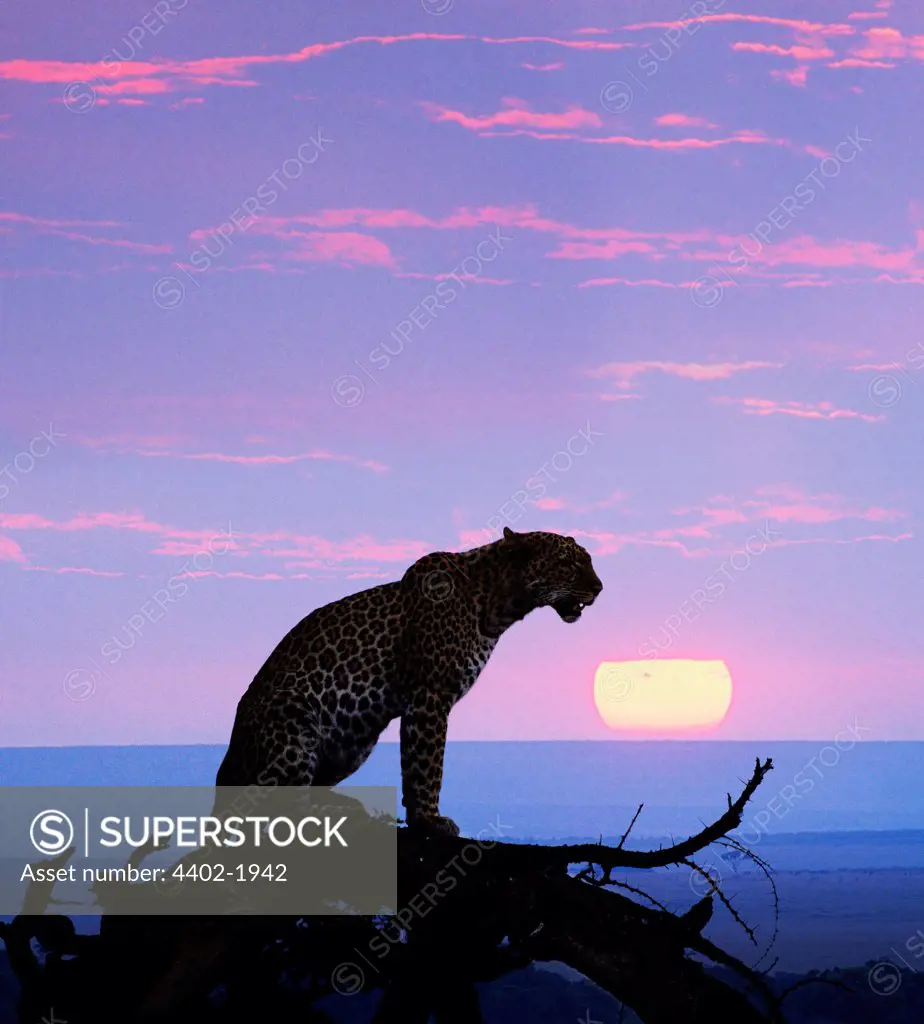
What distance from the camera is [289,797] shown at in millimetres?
11062

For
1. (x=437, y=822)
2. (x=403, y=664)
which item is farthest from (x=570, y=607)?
(x=437, y=822)

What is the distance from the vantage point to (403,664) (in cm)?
1185

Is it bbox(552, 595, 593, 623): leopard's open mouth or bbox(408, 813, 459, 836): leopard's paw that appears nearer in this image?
bbox(408, 813, 459, 836): leopard's paw

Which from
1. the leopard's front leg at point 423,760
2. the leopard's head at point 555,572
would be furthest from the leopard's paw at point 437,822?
the leopard's head at point 555,572

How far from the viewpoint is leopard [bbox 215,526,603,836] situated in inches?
448

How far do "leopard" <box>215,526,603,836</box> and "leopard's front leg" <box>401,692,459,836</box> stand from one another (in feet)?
0.03

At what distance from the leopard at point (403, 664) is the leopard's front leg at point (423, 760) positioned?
1 centimetres

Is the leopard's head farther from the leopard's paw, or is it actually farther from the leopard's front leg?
the leopard's paw

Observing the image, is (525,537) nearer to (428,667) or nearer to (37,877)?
(428,667)

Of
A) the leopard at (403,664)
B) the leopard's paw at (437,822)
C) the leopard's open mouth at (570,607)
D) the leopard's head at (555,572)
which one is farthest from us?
the leopard's open mouth at (570,607)

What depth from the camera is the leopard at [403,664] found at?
11.4 metres

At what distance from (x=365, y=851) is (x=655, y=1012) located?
7.53 ft

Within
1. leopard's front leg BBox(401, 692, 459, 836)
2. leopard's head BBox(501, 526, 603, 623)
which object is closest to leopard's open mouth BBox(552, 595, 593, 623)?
leopard's head BBox(501, 526, 603, 623)

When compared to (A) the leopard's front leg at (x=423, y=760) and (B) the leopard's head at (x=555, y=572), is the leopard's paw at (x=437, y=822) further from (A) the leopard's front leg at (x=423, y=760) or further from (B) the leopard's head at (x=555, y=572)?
(B) the leopard's head at (x=555, y=572)
